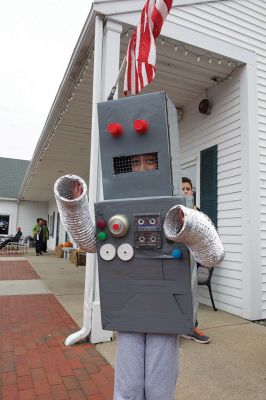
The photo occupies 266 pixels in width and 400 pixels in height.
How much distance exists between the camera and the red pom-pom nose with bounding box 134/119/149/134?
1607 millimetres

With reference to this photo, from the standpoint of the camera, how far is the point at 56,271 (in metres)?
9.02

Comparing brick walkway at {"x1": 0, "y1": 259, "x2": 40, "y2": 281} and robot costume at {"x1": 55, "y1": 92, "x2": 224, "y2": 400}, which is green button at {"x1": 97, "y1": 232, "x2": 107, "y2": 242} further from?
brick walkway at {"x1": 0, "y1": 259, "x2": 40, "y2": 281}

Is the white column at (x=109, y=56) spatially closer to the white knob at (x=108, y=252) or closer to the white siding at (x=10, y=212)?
the white knob at (x=108, y=252)

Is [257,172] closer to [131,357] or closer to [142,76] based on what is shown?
[142,76]

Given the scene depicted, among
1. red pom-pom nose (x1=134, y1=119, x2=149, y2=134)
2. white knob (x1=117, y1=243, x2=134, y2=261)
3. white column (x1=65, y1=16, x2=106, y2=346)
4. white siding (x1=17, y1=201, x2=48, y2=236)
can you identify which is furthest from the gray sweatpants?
white siding (x1=17, y1=201, x2=48, y2=236)

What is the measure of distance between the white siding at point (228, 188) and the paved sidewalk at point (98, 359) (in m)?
0.35

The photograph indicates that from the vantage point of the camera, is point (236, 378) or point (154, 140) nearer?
point (154, 140)

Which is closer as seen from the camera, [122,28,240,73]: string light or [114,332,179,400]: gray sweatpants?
[114,332,179,400]: gray sweatpants

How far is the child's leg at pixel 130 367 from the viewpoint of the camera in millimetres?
1560

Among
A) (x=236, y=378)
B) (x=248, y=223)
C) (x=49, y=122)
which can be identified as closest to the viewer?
(x=236, y=378)

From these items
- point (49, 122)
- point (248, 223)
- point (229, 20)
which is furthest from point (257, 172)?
point (49, 122)

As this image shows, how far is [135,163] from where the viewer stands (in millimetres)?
1708

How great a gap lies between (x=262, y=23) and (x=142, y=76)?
3.78 metres

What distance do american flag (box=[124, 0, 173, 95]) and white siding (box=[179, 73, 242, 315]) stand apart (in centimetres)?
273
